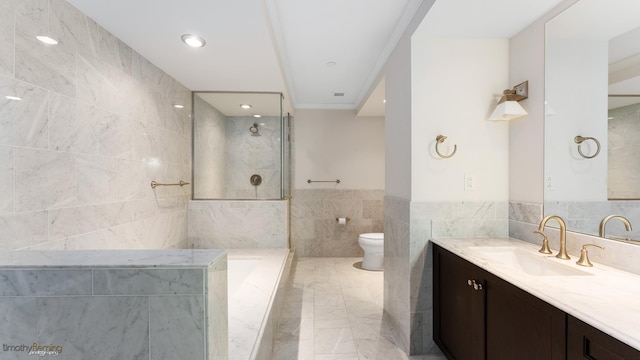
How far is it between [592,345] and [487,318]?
629mm

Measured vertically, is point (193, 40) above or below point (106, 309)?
above

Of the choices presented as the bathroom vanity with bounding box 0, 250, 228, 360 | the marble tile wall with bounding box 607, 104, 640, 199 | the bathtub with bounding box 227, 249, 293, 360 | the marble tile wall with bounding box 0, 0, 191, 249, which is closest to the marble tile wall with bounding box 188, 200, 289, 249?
the bathtub with bounding box 227, 249, 293, 360

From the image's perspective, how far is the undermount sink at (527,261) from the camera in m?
1.47

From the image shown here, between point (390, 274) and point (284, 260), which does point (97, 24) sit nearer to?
point (284, 260)

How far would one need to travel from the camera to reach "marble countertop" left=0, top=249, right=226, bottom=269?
90 cm

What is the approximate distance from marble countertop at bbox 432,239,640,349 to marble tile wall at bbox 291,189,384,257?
9.50 ft

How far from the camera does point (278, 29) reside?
2215 millimetres

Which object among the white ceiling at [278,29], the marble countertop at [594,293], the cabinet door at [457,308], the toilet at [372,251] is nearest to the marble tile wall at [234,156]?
the white ceiling at [278,29]

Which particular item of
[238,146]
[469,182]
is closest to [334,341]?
[469,182]

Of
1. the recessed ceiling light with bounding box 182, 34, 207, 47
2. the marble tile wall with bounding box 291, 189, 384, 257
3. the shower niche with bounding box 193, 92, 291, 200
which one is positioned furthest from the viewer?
the marble tile wall with bounding box 291, 189, 384, 257

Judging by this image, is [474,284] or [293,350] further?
[293,350]

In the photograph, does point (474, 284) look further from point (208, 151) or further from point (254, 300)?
point (208, 151)

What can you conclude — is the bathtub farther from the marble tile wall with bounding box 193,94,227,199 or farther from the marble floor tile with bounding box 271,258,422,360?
the marble tile wall with bounding box 193,94,227,199

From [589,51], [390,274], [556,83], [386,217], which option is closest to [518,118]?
[556,83]
